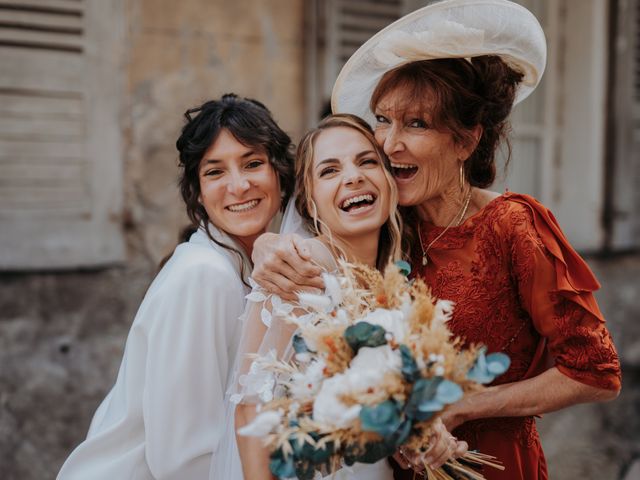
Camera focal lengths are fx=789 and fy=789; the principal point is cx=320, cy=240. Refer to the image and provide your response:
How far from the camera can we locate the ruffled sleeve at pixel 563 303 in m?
2.34

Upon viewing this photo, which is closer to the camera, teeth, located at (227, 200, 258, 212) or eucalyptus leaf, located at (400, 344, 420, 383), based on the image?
eucalyptus leaf, located at (400, 344, 420, 383)

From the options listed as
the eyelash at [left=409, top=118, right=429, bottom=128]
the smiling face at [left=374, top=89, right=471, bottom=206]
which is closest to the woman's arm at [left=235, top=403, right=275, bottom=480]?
the smiling face at [left=374, top=89, right=471, bottom=206]

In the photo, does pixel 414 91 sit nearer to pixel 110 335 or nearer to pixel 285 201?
pixel 285 201

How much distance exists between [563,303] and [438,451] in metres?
0.61

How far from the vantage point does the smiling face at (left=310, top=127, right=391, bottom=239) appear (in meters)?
2.55

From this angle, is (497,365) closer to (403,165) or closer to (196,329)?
(403,165)

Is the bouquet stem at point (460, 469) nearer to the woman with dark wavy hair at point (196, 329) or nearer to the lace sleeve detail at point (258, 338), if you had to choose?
the lace sleeve detail at point (258, 338)

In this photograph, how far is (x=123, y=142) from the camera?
4.72 metres

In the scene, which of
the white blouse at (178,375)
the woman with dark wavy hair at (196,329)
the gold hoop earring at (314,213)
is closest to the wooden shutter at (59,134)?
the woman with dark wavy hair at (196,329)

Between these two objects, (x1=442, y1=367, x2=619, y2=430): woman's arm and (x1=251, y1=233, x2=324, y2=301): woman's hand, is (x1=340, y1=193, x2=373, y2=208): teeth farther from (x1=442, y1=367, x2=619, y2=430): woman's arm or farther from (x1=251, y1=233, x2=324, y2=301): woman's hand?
(x1=442, y1=367, x2=619, y2=430): woman's arm

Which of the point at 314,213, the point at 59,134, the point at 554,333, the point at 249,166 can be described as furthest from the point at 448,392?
the point at 59,134

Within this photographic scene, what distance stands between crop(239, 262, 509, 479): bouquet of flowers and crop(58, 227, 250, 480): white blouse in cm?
64

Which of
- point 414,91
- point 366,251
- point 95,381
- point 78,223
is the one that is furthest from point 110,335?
point 414,91

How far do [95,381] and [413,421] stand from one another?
3.20 m
